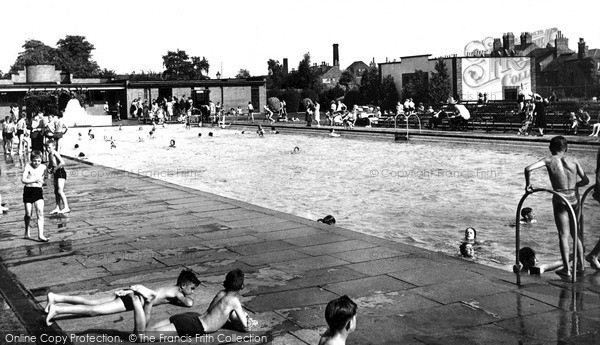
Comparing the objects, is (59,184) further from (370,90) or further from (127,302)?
(370,90)

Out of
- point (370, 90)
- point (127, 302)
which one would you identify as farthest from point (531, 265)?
point (370, 90)

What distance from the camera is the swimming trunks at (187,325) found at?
6.02m

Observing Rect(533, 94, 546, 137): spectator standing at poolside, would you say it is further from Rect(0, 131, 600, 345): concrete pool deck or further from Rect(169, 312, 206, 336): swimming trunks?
Rect(169, 312, 206, 336): swimming trunks

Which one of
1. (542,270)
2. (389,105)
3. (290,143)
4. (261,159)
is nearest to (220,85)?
(389,105)

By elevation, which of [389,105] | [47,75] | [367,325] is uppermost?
[47,75]

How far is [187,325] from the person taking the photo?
238 inches

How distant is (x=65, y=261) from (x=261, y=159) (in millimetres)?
15476

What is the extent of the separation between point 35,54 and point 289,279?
102262 mm

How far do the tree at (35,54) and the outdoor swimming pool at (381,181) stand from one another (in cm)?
→ 7323

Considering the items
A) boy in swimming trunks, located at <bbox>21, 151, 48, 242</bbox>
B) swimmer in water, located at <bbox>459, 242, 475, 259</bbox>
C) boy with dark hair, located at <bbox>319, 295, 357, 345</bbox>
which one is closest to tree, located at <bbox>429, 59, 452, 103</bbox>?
swimmer in water, located at <bbox>459, 242, 475, 259</bbox>

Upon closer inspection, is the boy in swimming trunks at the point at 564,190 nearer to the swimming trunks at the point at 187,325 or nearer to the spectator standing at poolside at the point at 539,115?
the swimming trunks at the point at 187,325

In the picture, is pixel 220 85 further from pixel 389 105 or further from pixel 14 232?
pixel 14 232

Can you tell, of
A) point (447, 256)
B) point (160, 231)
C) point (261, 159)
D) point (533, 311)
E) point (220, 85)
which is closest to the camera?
point (533, 311)

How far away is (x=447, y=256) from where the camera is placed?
9117 mm
